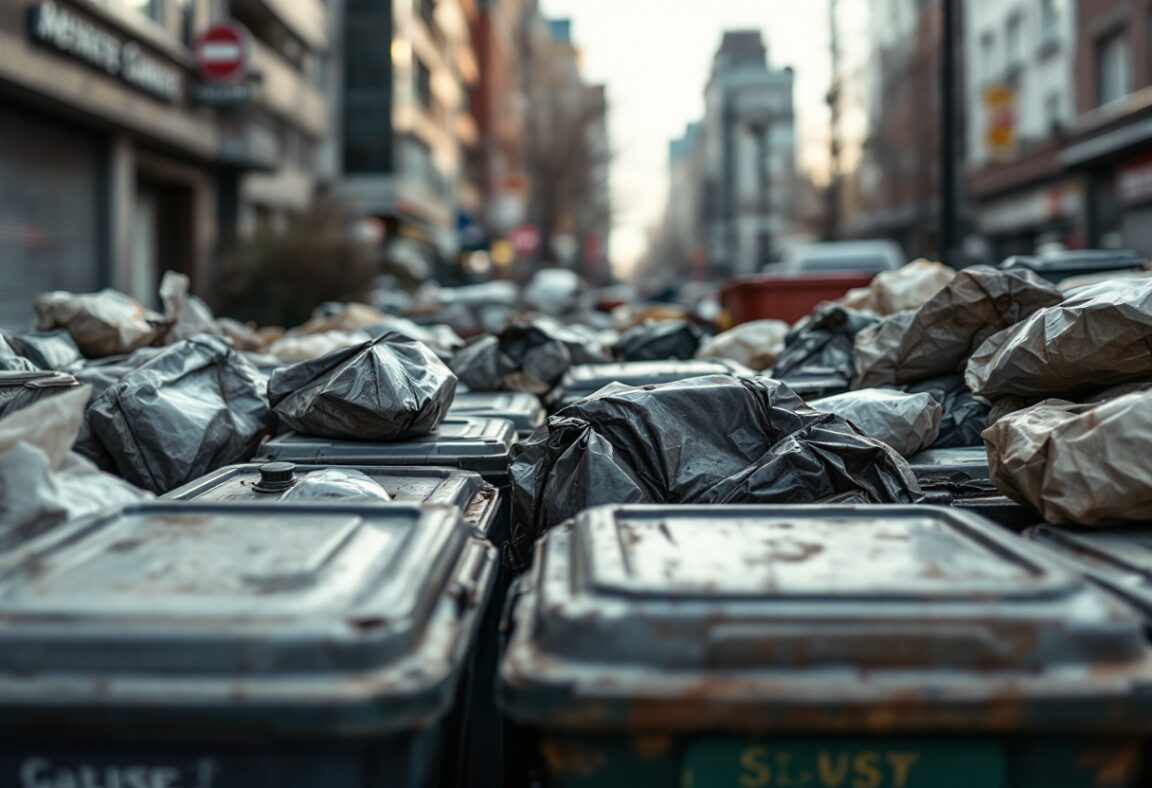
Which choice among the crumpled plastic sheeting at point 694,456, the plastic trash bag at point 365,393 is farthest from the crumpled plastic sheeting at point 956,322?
the plastic trash bag at point 365,393

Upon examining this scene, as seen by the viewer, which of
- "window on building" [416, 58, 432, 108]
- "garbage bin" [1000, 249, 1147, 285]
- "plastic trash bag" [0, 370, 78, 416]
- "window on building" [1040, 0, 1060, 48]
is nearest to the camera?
"plastic trash bag" [0, 370, 78, 416]

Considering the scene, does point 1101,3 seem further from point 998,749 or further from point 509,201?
point 998,749

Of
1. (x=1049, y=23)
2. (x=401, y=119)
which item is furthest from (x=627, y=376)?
(x=401, y=119)

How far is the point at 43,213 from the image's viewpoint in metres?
16.0

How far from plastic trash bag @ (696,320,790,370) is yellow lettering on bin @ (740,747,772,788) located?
3984 millimetres

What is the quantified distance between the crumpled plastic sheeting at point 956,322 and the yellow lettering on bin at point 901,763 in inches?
102

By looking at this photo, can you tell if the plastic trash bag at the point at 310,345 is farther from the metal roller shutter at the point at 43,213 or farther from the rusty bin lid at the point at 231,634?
the metal roller shutter at the point at 43,213

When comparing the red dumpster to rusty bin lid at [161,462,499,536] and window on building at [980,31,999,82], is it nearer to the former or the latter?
rusty bin lid at [161,462,499,536]

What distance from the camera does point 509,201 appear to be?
29406 millimetres

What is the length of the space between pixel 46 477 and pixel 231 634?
0.81 m

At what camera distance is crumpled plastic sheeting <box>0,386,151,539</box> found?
6.94 feet

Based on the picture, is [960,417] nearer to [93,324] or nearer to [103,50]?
[93,324]

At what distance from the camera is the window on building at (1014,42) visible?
3097cm

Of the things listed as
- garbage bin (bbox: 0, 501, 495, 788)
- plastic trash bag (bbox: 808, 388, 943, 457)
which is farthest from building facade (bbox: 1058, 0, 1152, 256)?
garbage bin (bbox: 0, 501, 495, 788)
